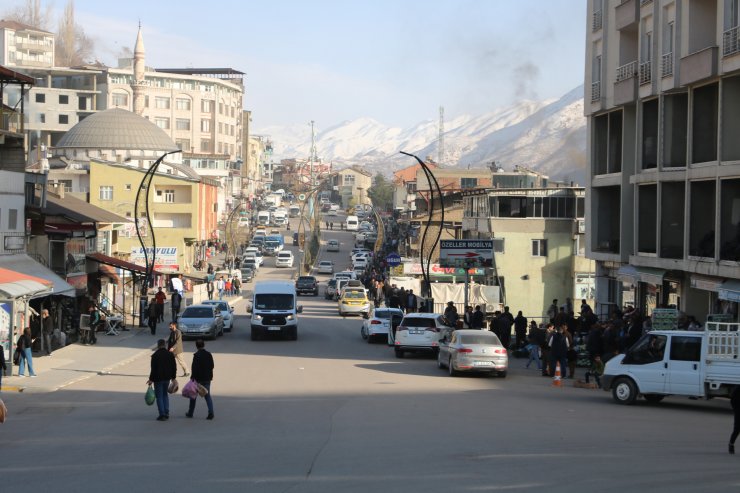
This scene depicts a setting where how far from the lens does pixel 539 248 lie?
60062 mm

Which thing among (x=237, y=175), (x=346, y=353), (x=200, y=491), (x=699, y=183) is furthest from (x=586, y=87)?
(x=237, y=175)

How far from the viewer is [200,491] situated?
38.9 ft

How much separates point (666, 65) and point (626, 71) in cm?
401

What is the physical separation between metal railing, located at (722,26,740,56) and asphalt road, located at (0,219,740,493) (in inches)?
407

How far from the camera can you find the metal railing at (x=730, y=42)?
2789 centimetres

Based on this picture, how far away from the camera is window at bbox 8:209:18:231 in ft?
110

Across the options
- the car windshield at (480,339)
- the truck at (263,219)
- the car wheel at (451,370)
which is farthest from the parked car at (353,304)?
the truck at (263,219)

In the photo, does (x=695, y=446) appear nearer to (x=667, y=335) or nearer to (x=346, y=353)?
(x=667, y=335)

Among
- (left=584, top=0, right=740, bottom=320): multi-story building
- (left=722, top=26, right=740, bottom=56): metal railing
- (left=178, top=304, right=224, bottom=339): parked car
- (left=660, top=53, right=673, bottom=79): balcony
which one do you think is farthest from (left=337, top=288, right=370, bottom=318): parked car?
(left=722, top=26, right=740, bottom=56): metal railing

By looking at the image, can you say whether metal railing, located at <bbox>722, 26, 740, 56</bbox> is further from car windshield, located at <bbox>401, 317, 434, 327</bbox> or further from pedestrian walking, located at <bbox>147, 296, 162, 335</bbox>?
pedestrian walking, located at <bbox>147, 296, 162, 335</bbox>

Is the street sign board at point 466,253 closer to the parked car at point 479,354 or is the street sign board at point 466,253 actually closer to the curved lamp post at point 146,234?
the curved lamp post at point 146,234

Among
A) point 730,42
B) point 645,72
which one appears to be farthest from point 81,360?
point 730,42

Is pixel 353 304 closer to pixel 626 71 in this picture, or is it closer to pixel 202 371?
pixel 626 71

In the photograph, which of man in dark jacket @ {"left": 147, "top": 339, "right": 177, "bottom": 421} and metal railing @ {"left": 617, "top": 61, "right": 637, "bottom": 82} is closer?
man in dark jacket @ {"left": 147, "top": 339, "right": 177, "bottom": 421}
